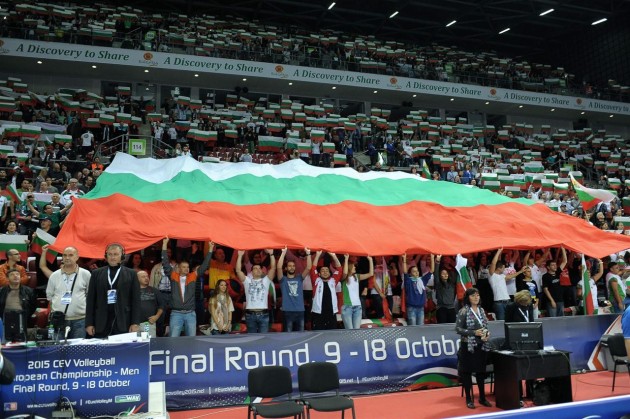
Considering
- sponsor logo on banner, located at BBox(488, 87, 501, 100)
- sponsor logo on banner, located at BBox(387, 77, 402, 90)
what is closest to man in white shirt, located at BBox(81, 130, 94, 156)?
sponsor logo on banner, located at BBox(387, 77, 402, 90)

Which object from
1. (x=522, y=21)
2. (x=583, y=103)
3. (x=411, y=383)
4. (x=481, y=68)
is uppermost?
(x=522, y=21)

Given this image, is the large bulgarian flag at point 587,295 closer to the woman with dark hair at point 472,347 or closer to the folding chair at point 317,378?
the woman with dark hair at point 472,347

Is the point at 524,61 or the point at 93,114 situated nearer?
the point at 93,114

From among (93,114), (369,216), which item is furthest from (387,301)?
(93,114)

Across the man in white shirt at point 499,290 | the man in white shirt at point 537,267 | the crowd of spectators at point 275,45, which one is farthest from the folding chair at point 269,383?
the crowd of spectators at point 275,45

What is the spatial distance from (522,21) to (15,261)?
1299 inches

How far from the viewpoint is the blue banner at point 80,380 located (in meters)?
4.25

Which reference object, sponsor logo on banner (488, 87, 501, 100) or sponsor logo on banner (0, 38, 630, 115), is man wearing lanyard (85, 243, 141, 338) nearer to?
sponsor logo on banner (0, 38, 630, 115)

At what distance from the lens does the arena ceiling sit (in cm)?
3080

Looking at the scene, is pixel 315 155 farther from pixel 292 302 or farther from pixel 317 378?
pixel 317 378

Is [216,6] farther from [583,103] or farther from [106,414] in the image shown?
[106,414]

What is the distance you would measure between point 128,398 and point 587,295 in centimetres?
969

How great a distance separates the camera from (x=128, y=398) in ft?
14.5

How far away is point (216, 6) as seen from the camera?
30.7 meters
